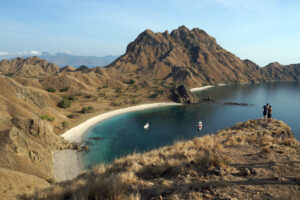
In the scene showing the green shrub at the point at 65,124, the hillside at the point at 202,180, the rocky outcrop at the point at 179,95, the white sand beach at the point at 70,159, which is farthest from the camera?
the rocky outcrop at the point at 179,95

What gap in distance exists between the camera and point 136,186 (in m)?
6.15

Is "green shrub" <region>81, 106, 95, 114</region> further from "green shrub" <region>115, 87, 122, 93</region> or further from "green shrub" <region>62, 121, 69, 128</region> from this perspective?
"green shrub" <region>115, 87, 122, 93</region>

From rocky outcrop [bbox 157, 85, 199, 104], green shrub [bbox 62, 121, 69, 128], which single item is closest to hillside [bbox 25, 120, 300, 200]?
green shrub [bbox 62, 121, 69, 128]

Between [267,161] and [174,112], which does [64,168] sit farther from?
[174,112]

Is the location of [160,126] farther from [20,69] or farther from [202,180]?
[20,69]

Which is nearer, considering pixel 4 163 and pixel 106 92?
pixel 4 163

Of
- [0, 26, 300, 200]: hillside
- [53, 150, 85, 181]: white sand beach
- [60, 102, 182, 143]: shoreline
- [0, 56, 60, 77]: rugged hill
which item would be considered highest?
[0, 56, 60, 77]: rugged hill

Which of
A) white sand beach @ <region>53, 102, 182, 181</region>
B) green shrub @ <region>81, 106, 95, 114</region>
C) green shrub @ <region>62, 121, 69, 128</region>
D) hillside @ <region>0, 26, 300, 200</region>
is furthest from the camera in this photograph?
green shrub @ <region>81, 106, 95, 114</region>

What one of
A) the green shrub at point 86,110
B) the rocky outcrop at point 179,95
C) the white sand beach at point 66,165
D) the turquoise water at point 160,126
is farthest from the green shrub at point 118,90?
the white sand beach at point 66,165

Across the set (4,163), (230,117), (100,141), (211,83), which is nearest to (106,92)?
(100,141)

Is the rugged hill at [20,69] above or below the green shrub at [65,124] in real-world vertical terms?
above

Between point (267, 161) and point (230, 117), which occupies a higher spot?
point (267, 161)

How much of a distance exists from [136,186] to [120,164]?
13.3 ft

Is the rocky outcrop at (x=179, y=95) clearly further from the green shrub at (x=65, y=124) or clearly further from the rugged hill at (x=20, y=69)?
the rugged hill at (x=20, y=69)
